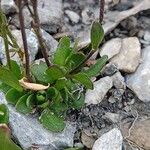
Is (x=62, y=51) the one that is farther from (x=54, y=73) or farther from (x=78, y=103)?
(x=78, y=103)

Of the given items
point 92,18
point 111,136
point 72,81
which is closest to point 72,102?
point 72,81

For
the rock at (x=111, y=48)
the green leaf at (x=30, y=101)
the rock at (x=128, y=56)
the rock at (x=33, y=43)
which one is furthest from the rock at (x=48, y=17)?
the green leaf at (x=30, y=101)

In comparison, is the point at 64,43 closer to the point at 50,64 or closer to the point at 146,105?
the point at 50,64

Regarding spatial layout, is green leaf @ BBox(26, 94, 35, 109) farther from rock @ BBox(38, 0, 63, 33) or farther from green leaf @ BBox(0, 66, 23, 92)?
rock @ BBox(38, 0, 63, 33)

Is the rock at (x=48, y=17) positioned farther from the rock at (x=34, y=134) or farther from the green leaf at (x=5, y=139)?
the green leaf at (x=5, y=139)

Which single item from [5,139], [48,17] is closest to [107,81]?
[48,17]

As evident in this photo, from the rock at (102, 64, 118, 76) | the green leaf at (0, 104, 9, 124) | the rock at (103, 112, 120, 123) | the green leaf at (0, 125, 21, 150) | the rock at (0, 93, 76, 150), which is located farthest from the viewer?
the rock at (102, 64, 118, 76)

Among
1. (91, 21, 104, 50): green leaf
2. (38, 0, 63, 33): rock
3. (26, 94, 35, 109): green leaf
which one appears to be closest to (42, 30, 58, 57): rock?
(38, 0, 63, 33): rock
